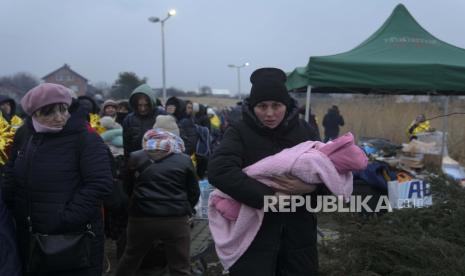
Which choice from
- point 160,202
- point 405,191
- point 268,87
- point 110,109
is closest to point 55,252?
point 160,202

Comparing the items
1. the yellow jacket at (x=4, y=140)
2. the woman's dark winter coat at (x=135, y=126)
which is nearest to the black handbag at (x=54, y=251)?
the yellow jacket at (x=4, y=140)

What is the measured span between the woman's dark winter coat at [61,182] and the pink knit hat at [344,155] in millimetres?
1316

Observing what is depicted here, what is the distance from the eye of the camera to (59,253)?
8.93 ft

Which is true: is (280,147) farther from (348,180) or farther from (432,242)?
(432,242)

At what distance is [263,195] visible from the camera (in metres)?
2.44

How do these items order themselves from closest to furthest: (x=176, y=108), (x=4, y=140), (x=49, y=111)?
(x=49, y=111), (x=4, y=140), (x=176, y=108)

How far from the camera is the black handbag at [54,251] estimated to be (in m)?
2.73

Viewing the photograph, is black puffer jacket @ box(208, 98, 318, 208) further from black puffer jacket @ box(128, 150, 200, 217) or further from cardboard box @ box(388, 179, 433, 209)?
cardboard box @ box(388, 179, 433, 209)

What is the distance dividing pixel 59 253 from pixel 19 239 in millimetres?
375

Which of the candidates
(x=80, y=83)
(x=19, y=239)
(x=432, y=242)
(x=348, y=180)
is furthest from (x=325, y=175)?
(x=80, y=83)

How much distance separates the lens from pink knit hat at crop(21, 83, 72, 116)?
2.84 metres

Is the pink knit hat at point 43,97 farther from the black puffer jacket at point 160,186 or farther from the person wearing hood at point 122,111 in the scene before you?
the person wearing hood at point 122,111

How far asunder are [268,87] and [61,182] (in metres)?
1.29

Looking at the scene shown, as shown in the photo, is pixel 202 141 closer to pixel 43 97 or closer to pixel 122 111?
pixel 122 111
